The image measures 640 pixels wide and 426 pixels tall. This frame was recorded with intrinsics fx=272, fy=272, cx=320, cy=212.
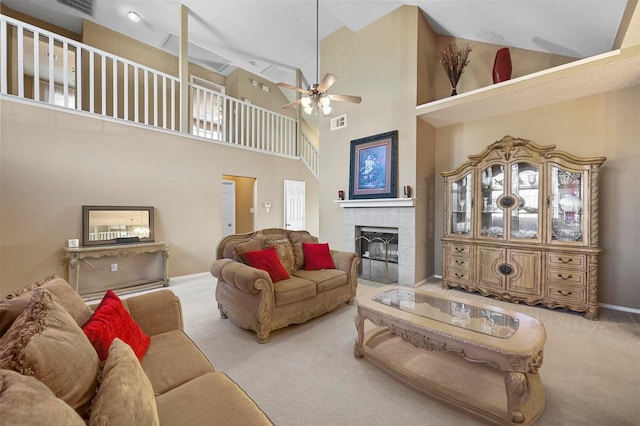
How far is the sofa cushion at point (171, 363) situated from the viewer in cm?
132

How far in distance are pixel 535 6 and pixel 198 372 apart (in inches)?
188

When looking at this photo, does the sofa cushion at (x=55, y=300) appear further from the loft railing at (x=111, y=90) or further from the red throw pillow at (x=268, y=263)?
the loft railing at (x=111, y=90)

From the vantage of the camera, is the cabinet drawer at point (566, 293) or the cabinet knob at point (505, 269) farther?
the cabinet knob at point (505, 269)

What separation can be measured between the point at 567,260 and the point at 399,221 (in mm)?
2102

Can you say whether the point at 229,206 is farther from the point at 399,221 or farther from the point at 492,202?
the point at 492,202

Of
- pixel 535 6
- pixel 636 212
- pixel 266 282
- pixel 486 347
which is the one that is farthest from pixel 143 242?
pixel 636 212

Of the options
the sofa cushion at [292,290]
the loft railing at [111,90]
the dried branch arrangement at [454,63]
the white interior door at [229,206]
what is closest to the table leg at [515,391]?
the sofa cushion at [292,290]

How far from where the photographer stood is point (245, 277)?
2545 millimetres

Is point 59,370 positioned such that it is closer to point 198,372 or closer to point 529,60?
point 198,372

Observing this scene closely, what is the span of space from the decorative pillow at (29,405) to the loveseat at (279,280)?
1.86 m

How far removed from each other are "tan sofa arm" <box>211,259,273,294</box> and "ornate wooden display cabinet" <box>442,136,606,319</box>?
2968 millimetres

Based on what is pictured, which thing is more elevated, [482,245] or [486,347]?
[482,245]

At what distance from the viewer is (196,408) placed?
1.11 metres

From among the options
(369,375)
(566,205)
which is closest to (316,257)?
(369,375)
